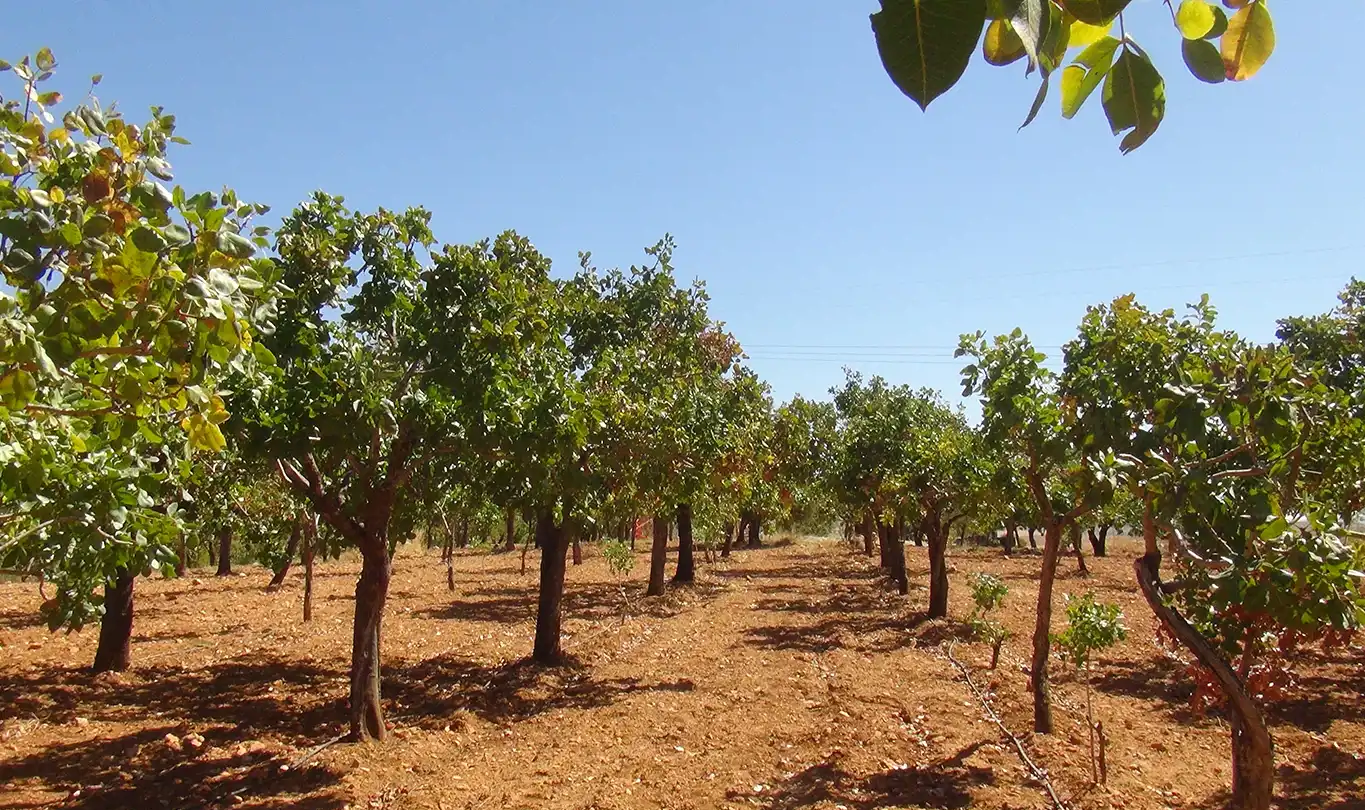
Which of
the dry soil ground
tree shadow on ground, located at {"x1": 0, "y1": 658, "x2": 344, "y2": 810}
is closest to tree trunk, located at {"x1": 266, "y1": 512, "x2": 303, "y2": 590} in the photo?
the dry soil ground

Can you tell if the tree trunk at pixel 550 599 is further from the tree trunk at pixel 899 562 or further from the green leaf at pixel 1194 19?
the green leaf at pixel 1194 19

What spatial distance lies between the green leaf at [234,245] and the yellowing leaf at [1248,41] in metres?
1.92

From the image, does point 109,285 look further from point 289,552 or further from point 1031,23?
point 289,552

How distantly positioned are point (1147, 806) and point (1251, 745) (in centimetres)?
167

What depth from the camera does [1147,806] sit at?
6500 mm

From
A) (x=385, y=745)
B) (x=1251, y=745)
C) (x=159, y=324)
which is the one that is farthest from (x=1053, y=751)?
(x=159, y=324)

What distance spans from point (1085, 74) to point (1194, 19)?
11cm

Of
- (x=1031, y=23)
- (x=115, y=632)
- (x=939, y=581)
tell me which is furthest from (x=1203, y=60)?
(x=939, y=581)

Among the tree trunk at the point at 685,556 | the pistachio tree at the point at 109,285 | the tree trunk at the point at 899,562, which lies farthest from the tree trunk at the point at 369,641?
the tree trunk at the point at 899,562

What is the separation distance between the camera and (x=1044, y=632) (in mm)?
8117

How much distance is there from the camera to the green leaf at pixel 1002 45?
34.2 inches

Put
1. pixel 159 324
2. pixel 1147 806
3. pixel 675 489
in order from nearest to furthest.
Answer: pixel 159 324 → pixel 1147 806 → pixel 675 489

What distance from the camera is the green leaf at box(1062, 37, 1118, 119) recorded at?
87cm

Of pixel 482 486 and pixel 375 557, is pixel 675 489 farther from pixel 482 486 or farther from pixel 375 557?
pixel 375 557
